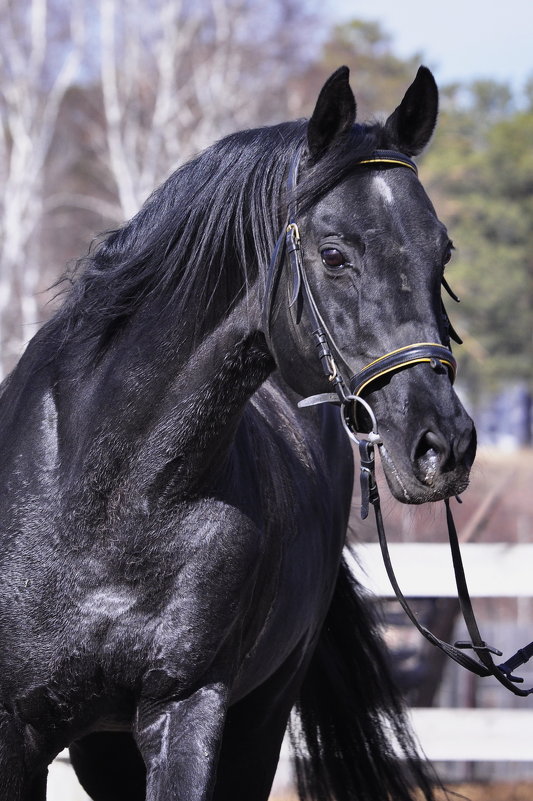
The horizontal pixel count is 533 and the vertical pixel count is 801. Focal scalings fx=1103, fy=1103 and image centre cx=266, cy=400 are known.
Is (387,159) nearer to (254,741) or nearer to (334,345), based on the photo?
(334,345)

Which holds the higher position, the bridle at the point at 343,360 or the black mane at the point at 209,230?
the black mane at the point at 209,230

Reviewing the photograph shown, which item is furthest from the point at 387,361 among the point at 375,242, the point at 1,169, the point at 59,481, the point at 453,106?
the point at 453,106

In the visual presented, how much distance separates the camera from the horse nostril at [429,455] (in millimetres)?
2074

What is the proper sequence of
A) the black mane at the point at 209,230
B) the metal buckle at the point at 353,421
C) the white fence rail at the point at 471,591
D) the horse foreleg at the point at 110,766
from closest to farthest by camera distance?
the metal buckle at the point at 353,421 → the black mane at the point at 209,230 → the horse foreleg at the point at 110,766 → the white fence rail at the point at 471,591

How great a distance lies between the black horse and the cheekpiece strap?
3 centimetres

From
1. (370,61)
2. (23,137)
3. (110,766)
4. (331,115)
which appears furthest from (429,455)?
(370,61)

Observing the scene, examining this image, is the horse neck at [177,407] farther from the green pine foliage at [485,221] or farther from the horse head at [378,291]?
the green pine foliage at [485,221]

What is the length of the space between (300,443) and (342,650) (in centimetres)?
110

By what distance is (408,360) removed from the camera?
84.6 inches

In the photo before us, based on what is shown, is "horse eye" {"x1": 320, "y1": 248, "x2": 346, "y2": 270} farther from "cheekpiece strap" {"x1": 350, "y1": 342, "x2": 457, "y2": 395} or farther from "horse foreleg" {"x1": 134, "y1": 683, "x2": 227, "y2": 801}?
"horse foreleg" {"x1": 134, "y1": 683, "x2": 227, "y2": 801}

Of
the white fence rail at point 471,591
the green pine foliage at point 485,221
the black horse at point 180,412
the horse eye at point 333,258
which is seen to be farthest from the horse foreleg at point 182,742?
the green pine foliage at point 485,221

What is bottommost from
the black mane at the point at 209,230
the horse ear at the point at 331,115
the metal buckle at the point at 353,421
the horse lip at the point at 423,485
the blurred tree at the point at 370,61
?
the horse lip at the point at 423,485

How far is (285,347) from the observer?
2420mm

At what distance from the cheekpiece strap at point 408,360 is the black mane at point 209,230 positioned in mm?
407
